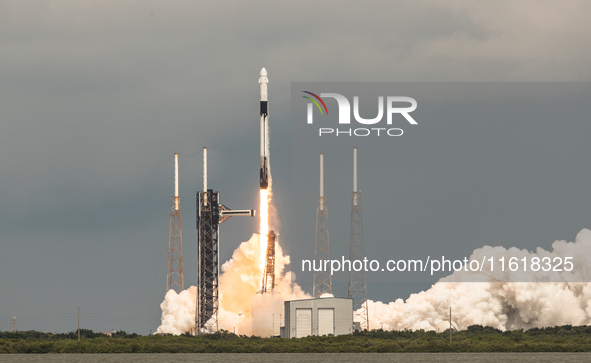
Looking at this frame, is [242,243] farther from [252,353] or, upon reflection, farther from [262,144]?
[252,353]

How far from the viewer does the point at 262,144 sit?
441 feet

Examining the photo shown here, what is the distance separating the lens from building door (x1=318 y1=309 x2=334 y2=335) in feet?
417

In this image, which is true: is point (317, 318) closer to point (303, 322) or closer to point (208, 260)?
point (303, 322)

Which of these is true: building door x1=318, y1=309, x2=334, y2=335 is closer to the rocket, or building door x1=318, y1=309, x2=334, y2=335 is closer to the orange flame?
the orange flame

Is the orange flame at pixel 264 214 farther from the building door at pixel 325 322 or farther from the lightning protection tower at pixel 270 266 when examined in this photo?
the building door at pixel 325 322

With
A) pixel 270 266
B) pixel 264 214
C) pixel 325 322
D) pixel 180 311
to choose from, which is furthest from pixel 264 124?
pixel 325 322

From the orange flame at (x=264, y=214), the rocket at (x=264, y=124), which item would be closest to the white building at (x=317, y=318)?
the orange flame at (x=264, y=214)

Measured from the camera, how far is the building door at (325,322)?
12706cm

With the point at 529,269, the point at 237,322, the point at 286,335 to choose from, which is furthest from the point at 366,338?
the point at 529,269

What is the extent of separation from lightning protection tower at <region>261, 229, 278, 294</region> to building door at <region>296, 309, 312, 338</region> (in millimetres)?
6446

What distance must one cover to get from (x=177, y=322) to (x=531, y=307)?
3322 cm

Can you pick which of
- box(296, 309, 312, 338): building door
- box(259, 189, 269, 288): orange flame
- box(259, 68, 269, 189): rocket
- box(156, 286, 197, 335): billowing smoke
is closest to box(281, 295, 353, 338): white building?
box(296, 309, 312, 338): building door
